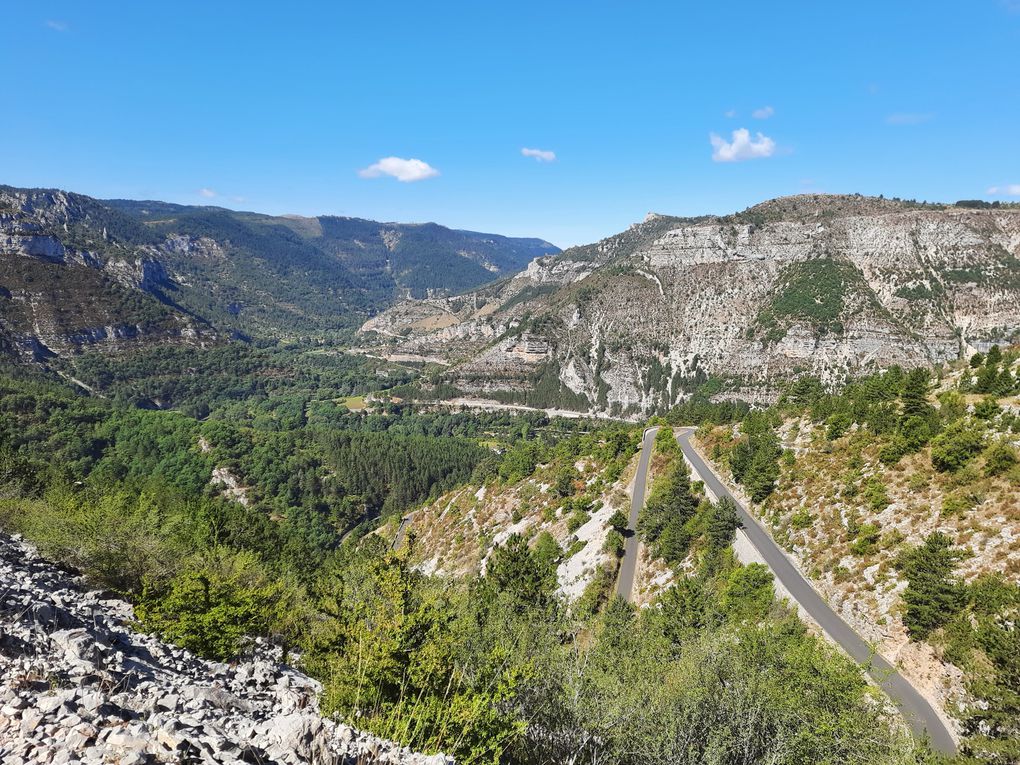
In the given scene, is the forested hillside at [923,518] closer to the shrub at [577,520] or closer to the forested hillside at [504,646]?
the forested hillside at [504,646]

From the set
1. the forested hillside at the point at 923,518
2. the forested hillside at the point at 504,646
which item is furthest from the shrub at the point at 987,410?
the forested hillside at the point at 504,646

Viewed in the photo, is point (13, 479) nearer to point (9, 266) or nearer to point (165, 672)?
point (165, 672)

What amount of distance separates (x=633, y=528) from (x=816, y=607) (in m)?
24.1

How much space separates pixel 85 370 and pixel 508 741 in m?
239

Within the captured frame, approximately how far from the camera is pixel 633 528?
5709 cm

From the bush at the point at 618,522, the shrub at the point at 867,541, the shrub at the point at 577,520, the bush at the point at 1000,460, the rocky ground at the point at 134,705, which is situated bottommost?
the shrub at the point at 577,520

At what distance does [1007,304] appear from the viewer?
167000mm

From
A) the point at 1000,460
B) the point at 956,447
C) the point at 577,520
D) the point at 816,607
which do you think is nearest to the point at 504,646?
the point at 816,607

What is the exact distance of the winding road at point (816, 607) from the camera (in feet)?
75.4

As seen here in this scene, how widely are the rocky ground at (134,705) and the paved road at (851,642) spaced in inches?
911

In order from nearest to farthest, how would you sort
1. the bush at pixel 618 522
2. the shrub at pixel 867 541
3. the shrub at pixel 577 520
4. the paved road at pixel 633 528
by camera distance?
the shrub at pixel 867 541 → the paved road at pixel 633 528 → the bush at pixel 618 522 → the shrub at pixel 577 520

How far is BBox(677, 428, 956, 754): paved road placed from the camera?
2272 cm

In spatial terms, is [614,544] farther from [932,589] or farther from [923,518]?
[932,589]

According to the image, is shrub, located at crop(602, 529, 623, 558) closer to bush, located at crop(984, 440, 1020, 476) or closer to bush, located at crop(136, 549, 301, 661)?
bush, located at crop(984, 440, 1020, 476)
